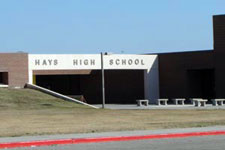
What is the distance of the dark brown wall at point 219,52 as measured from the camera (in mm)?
54094

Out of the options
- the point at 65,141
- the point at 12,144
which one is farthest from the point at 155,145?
the point at 12,144

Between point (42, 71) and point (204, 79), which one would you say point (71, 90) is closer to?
point (42, 71)

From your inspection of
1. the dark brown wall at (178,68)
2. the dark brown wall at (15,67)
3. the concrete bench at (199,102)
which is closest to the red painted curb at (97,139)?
the concrete bench at (199,102)

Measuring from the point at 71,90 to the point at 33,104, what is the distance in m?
17.8

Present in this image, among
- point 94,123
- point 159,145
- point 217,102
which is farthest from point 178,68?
point 159,145

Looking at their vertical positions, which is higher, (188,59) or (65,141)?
(188,59)

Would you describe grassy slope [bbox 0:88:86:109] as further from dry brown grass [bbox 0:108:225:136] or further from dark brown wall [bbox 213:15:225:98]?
dry brown grass [bbox 0:108:225:136]

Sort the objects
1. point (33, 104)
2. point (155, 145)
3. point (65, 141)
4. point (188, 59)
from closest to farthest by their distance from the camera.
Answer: point (155, 145), point (65, 141), point (33, 104), point (188, 59)

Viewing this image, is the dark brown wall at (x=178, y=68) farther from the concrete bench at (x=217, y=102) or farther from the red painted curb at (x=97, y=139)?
the red painted curb at (x=97, y=139)

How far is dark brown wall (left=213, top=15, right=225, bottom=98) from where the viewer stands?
177 ft

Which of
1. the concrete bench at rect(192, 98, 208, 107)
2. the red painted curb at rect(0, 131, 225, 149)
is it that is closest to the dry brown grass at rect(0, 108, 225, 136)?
the red painted curb at rect(0, 131, 225, 149)

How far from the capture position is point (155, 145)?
16000 millimetres

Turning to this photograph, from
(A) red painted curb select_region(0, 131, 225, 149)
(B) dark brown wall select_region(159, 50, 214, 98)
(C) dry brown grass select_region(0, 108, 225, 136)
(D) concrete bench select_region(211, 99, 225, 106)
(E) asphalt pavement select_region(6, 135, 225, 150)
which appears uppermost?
(B) dark brown wall select_region(159, 50, 214, 98)

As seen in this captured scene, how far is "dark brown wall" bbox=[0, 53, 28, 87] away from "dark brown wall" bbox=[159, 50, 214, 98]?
1480 centimetres
